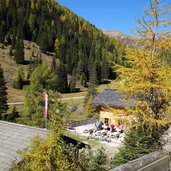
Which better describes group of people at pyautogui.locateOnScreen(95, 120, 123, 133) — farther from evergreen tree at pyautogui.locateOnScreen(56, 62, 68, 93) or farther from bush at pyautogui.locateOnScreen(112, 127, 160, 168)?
evergreen tree at pyautogui.locateOnScreen(56, 62, 68, 93)

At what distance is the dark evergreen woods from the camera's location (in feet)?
419

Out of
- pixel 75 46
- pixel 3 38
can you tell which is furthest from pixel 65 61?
pixel 3 38

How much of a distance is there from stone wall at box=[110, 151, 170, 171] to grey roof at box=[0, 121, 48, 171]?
11662 millimetres

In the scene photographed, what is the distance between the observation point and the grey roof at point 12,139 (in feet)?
50.0

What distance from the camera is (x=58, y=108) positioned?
129 feet

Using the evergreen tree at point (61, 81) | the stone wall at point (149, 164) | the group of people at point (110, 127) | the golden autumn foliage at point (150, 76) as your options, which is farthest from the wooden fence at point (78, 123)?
the evergreen tree at point (61, 81)

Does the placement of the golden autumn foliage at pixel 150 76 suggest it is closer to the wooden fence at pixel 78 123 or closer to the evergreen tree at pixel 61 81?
the wooden fence at pixel 78 123

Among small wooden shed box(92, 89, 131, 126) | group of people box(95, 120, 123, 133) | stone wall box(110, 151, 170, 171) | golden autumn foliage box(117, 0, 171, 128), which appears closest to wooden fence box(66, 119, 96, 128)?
small wooden shed box(92, 89, 131, 126)

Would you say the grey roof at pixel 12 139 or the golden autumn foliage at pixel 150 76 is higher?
the golden autumn foliage at pixel 150 76

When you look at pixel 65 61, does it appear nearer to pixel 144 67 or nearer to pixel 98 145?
pixel 98 145

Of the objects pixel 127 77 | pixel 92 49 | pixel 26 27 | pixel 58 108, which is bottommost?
pixel 58 108

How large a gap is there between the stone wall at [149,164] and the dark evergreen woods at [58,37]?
96.6 meters

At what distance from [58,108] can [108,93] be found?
719 centimetres

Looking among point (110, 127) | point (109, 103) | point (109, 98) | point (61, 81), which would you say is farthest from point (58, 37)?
point (110, 127)
